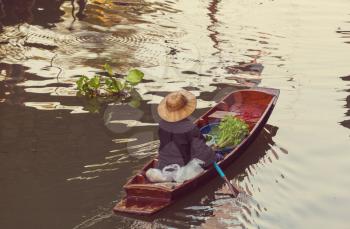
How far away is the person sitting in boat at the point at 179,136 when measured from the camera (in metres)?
7.88

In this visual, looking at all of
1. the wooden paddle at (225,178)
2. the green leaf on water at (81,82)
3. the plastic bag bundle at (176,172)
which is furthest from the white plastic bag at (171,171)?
the green leaf on water at (81,82)

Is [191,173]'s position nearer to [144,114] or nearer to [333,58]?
[144,114]

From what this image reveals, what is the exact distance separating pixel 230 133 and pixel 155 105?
2.86 metres

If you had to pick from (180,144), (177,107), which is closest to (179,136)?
(180,144)

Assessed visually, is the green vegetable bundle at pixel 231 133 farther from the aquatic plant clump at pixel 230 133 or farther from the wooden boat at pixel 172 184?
the wooden boat at pixel 172 184

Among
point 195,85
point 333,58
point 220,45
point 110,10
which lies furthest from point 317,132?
point 110,10

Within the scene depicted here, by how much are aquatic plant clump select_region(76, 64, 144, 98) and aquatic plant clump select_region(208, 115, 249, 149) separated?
320cm

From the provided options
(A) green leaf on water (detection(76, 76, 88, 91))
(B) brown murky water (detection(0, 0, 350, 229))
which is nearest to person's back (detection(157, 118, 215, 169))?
(B) brown murky water (detection(0, 0, 350, 229))

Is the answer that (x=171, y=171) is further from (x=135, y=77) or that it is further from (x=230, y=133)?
(x=135, y=77)

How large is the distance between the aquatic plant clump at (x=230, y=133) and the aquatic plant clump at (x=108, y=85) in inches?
126

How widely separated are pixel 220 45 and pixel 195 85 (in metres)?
3.50

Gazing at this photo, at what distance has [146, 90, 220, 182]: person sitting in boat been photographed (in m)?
7.88

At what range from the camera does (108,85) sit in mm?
11867

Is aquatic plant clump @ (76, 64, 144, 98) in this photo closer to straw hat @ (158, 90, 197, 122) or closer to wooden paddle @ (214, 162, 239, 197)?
straw hat @ (158, 90, 197, 122)
